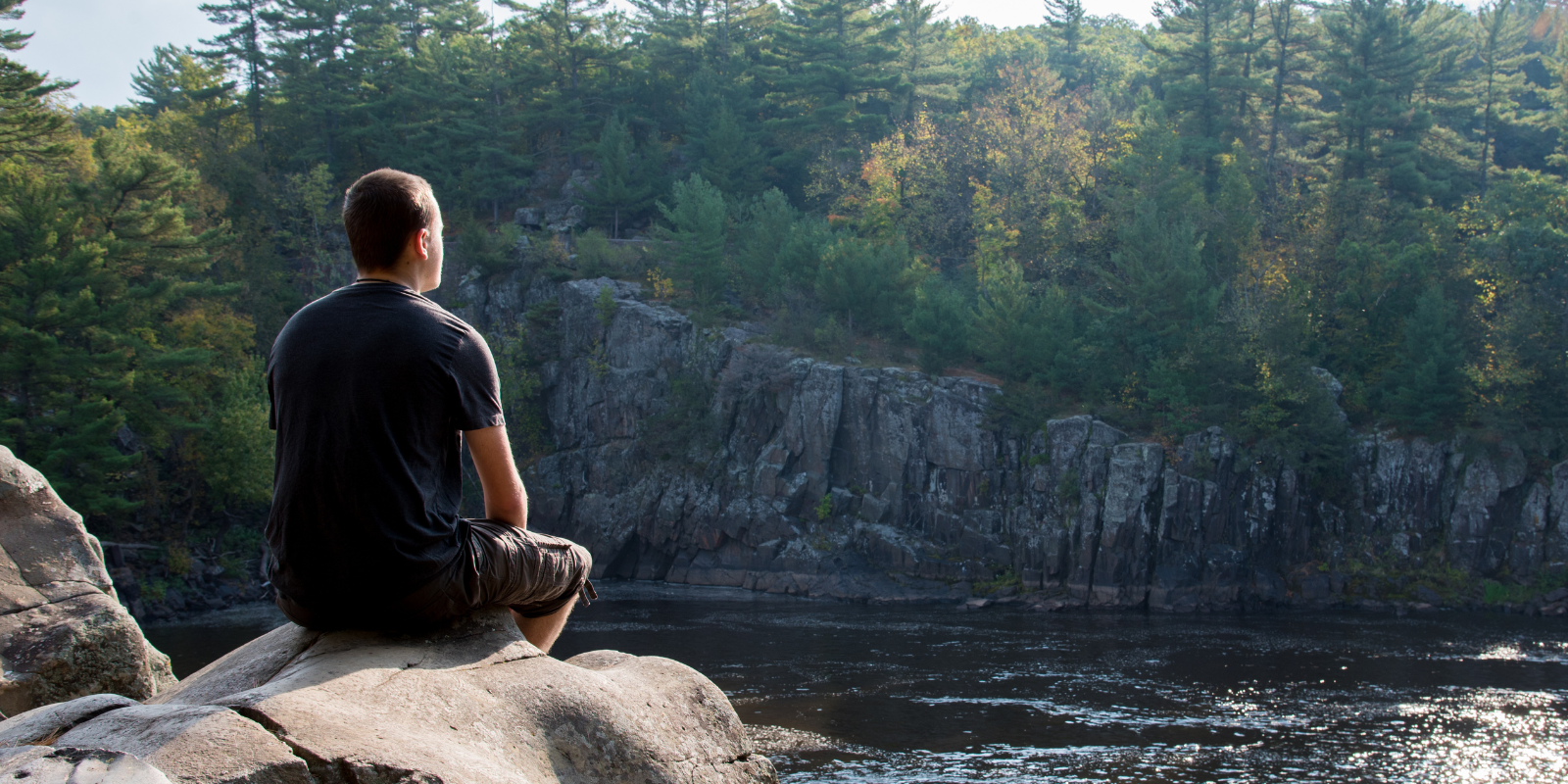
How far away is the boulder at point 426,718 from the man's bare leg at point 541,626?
0.30 m

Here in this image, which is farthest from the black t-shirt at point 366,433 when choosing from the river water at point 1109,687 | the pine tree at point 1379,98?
the pine tree at point 1379,98

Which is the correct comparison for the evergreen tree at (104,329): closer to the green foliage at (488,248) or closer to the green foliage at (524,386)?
the green foliage at (524,386)

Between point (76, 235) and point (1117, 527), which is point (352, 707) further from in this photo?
point (76, 235)

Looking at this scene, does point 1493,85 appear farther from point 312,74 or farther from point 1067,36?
point 312,74

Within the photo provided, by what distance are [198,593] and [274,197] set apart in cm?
2349

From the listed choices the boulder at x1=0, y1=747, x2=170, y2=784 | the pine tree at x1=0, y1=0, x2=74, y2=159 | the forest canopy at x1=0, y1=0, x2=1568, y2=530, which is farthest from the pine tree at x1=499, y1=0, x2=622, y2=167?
the boulder at x1=0, y1=747, x2=170, y2=784

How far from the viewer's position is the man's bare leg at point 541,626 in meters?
4.62

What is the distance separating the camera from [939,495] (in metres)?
41.0

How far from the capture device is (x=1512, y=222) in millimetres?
41156

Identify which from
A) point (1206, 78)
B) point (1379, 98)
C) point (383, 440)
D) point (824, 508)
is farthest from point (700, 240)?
point (383, 440)

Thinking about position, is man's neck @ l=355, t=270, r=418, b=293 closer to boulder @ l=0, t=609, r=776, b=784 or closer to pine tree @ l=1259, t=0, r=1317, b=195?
boulder @ l=0, t=609, r=776, b=784

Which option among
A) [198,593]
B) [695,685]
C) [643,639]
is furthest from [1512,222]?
[198,593]

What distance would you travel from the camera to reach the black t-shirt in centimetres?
351

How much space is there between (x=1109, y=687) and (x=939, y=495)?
49.5ft
